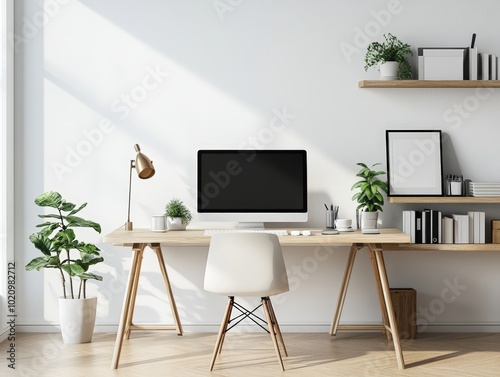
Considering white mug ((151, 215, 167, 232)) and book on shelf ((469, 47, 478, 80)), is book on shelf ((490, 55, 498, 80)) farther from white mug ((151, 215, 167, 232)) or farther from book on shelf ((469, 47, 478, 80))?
white mug ((151, 215, 167, 232))

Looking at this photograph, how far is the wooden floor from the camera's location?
12.0 feet

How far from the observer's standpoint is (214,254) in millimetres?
3666

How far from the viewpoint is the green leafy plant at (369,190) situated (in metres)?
4.36

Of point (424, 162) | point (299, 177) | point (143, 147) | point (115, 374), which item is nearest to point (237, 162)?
point (299, 177)

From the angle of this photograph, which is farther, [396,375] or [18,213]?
[18,213]

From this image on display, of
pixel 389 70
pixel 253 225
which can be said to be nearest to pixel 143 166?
pixel 253 225

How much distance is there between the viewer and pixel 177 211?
4.30 m

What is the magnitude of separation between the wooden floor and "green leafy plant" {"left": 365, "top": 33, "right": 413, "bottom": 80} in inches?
68.4

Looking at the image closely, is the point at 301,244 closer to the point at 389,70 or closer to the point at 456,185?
the point at 456,185

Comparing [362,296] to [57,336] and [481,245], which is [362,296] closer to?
[481,245]

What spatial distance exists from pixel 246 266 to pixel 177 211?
84 centimetres

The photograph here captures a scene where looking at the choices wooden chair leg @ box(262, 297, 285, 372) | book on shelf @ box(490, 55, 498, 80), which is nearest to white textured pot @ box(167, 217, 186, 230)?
wooden chair leg @ box(262, 297, 285, 372)

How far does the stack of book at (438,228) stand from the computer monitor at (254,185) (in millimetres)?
731

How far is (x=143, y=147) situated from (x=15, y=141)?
85 centimetres
